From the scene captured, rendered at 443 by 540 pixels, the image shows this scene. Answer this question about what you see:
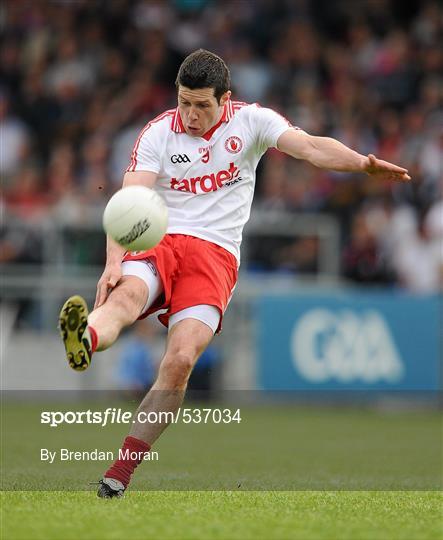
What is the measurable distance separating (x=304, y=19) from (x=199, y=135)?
13571 mm

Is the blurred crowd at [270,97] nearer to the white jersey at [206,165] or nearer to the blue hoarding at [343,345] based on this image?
the blue hoarding at [343,345]

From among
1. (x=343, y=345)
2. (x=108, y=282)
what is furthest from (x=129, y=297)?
(x=343, y=345)

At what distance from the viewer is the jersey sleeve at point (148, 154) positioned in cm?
757

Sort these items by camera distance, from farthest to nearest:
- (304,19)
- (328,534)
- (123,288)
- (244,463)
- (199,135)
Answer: (304,19) → (244,463) → (199,135) → (123,288) → (328,534)

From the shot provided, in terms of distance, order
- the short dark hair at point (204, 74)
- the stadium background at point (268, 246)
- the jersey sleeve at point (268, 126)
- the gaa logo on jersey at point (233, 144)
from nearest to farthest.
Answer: the short dark hair at point (204, 74) → the jersey sleeve at point (268, 126) → the gaa logo on jersey at point (233, 144) → the stadium background at point (268, 246)

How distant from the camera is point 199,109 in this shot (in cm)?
744

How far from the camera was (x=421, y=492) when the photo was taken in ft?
25.7

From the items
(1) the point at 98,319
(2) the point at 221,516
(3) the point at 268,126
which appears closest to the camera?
(2) the point at 221,516

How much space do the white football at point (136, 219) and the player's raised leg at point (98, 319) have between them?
10.3 inches

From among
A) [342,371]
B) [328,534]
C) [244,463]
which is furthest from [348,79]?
[328,534]

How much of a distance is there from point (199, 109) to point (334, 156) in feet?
2.97

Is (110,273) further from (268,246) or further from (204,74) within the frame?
(268,246)

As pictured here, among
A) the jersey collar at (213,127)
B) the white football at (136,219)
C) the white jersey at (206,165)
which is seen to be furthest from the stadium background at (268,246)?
the jersey collar at (213,127)

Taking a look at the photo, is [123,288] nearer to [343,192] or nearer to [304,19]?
[343,192]
